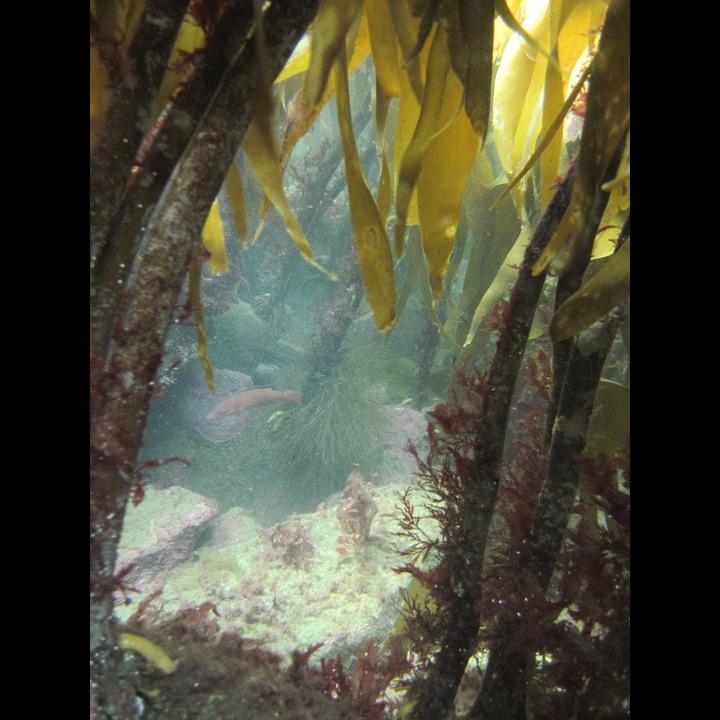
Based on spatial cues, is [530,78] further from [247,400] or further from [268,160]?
[247,400]

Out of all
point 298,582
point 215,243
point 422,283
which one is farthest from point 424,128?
point 298,582

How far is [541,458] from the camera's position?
1971 millimetres

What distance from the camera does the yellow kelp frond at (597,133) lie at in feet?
3.99

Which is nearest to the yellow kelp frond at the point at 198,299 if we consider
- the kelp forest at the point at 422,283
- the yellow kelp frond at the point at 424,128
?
the kelp forest at the point at 422,283

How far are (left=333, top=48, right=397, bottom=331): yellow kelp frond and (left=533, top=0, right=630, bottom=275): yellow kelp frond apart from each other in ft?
1.48

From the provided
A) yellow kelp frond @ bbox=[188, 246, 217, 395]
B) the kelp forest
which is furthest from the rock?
yellow kelp frond @ bbox=[188, 246, 217, 395]

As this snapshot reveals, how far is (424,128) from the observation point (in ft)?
4.17

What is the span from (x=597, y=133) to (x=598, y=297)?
48 centimetres
